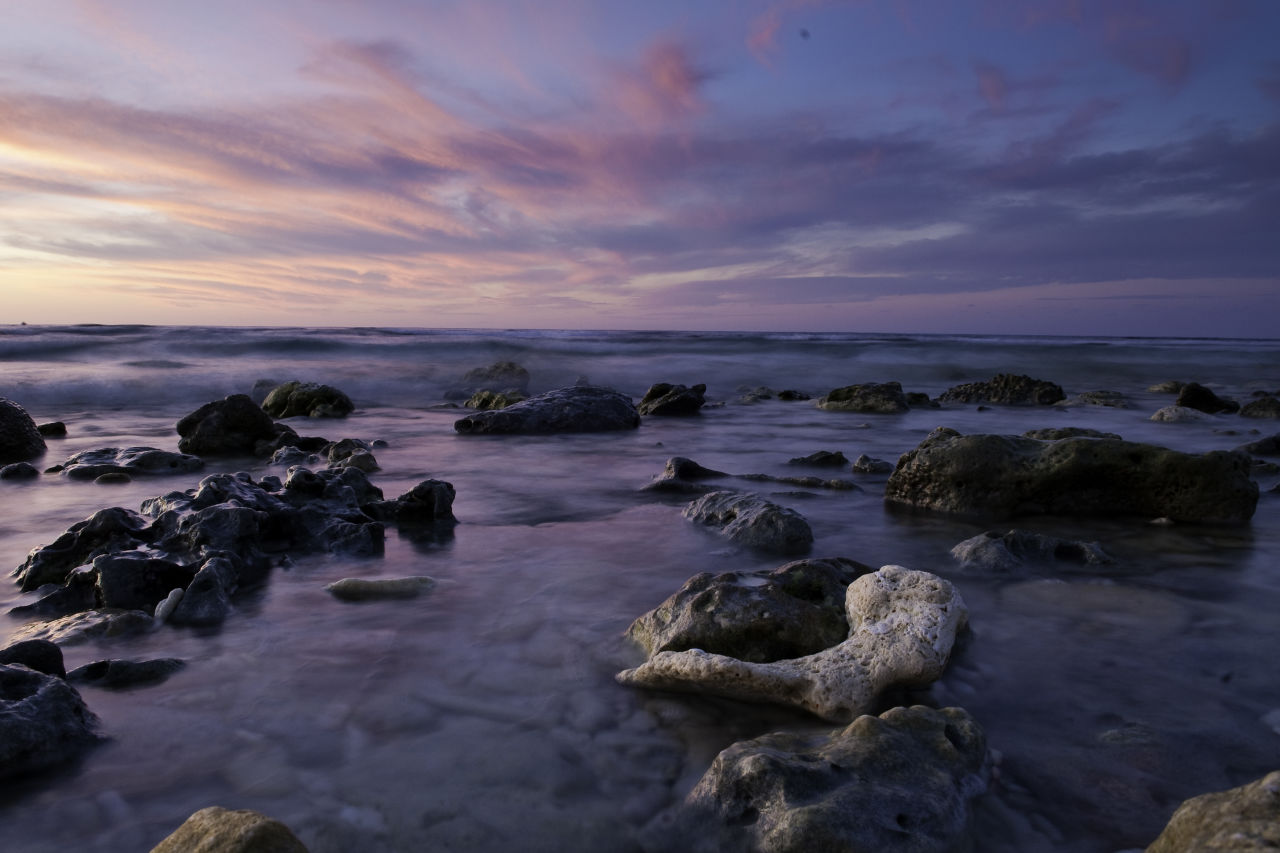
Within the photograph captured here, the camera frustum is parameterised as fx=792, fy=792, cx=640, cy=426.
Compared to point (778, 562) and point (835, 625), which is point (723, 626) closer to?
point (835, 625)

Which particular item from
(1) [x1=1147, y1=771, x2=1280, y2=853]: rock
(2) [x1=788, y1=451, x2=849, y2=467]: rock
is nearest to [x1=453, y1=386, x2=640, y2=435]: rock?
(2) [x1=788, y1=451, x2=849, y2=467]: rock

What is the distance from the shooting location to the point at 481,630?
9.80ft

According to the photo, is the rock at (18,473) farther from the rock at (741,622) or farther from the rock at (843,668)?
the rock at (843,668)

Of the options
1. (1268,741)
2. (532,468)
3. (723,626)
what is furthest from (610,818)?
(532,468)

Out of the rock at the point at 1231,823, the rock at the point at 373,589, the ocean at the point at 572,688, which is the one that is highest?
the rock at the point at 1231,823

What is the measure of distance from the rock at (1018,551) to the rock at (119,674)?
10.8 ft

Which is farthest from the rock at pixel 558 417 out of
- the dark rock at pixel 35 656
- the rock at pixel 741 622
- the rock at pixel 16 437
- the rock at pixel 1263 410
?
the rock at pixel 1263 410

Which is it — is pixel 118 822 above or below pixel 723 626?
below

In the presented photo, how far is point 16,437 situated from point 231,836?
786 centimetres

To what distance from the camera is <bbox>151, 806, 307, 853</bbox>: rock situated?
57.4 inches

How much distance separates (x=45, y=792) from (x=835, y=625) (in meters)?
2.24

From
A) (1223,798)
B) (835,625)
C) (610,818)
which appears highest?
(1223,798)

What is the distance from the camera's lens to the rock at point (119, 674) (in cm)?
247

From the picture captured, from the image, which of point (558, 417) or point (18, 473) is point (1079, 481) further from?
point (18, 473)
